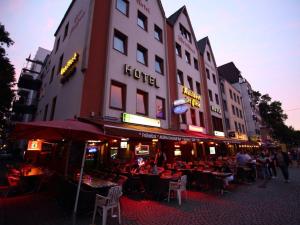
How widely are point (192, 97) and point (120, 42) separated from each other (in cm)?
964

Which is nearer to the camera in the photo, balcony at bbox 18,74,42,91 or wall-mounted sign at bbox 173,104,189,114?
wall-mounted sign at bbox 173,104,189,114

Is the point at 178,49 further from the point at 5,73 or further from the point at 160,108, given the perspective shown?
the point at 5,73

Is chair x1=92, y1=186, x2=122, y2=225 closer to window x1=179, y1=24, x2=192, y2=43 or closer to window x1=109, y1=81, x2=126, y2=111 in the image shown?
window x1=109, y1=81, x2=126, y2=111

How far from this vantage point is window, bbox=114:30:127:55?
1258cm

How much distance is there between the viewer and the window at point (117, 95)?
11079 mm

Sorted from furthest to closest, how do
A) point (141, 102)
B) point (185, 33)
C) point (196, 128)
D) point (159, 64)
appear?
1. point (185, 33)
2. point (196, 128)
3. point (159, 64)
4. point (141, 102)

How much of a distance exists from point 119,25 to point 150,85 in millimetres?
4985

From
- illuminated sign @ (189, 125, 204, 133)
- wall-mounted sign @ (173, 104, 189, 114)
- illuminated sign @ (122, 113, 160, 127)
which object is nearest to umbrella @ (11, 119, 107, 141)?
illuminated sign @ (122, 113, 160, 127)

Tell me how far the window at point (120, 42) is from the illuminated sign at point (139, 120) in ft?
16.0

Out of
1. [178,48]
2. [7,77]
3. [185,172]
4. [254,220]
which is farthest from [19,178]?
[178,48]

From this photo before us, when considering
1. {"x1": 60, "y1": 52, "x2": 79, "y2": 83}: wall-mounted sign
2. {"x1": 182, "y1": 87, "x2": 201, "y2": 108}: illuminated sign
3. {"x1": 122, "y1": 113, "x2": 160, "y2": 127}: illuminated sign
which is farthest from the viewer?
{"x1": 182, "y1": 87, "x2": 201, "y2": 108}: illuminated sign

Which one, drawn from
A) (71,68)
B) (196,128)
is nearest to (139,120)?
(71,68)

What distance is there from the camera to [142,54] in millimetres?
14633

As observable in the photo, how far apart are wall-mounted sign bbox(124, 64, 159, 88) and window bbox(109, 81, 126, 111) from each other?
1.10 meters
